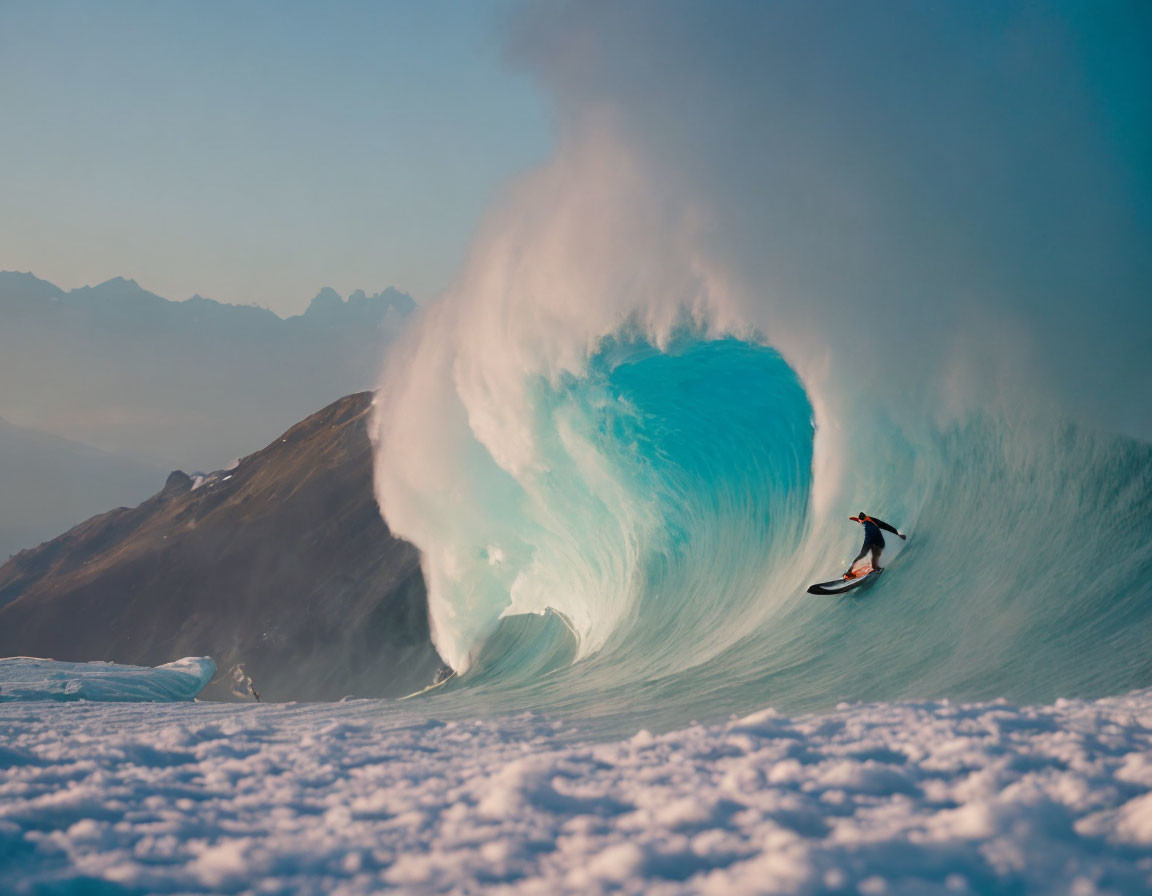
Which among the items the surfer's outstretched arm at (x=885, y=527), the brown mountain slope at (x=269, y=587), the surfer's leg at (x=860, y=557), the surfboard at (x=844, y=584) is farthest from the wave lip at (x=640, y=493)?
the brown mountain slope at (x=269, y=587)

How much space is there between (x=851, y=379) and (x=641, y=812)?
23.7 feet

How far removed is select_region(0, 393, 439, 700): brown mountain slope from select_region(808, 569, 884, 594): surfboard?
20.6 meters

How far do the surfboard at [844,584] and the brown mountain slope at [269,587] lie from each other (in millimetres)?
20591

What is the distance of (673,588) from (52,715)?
7445 millimetres

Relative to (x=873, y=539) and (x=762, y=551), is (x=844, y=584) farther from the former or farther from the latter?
(x=762, y=551)

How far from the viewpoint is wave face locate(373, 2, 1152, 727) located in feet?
23.6

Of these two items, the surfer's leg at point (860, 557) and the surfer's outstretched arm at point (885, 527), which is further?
the surfer's leg at point (860, 557)

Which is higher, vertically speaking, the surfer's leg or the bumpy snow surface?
the surfer's leg

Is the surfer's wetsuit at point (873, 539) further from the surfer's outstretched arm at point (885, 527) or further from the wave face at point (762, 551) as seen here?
the wave face at point (762, 551)

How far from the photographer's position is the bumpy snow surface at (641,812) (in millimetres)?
2592

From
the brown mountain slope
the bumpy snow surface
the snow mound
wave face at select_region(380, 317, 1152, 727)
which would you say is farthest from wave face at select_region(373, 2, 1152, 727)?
the brown mountain slope

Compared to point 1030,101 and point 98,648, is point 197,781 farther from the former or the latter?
point 98,648

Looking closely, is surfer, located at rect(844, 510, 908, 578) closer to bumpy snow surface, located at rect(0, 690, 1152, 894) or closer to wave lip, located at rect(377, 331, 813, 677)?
wave lip, located at rect(377, 331, 813, 677)

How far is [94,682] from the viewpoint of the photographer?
10578 mm
